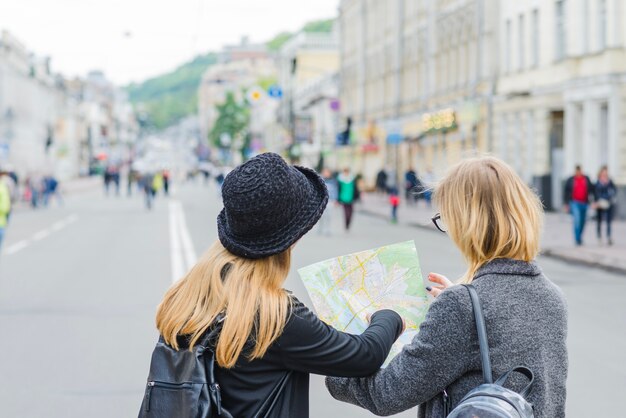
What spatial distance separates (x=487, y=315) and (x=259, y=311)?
0.57m

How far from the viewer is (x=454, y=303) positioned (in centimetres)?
285

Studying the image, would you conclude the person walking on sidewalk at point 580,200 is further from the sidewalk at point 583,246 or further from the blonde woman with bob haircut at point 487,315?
the blonde woman with bob haircut at point 487,315

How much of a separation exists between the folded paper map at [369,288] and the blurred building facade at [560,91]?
29615 mm

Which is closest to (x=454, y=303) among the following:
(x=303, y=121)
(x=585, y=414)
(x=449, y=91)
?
(x=585, y=414)

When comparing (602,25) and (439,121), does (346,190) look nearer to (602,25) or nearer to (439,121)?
(602,25)

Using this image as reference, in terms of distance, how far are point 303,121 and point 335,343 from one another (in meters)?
71.5

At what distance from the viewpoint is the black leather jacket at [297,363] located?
291cm

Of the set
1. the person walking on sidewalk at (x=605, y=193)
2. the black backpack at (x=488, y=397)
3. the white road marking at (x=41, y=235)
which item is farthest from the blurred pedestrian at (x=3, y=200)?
the black backpack at (x=488, y=397)

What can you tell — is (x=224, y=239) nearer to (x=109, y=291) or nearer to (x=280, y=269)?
(x=280, y=269)

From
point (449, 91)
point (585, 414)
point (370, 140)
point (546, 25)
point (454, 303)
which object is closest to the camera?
point (454, 303)

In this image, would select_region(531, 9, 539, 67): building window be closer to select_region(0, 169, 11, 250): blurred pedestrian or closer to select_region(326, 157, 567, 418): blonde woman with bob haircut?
select_region(0, 169, 11, 250): blurred pedestrian

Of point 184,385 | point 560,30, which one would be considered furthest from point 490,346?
point 560,30

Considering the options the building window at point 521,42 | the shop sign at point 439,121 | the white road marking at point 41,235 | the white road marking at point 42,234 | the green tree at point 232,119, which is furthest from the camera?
the green tree at point 232,119

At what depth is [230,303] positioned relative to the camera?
2.89 metres
